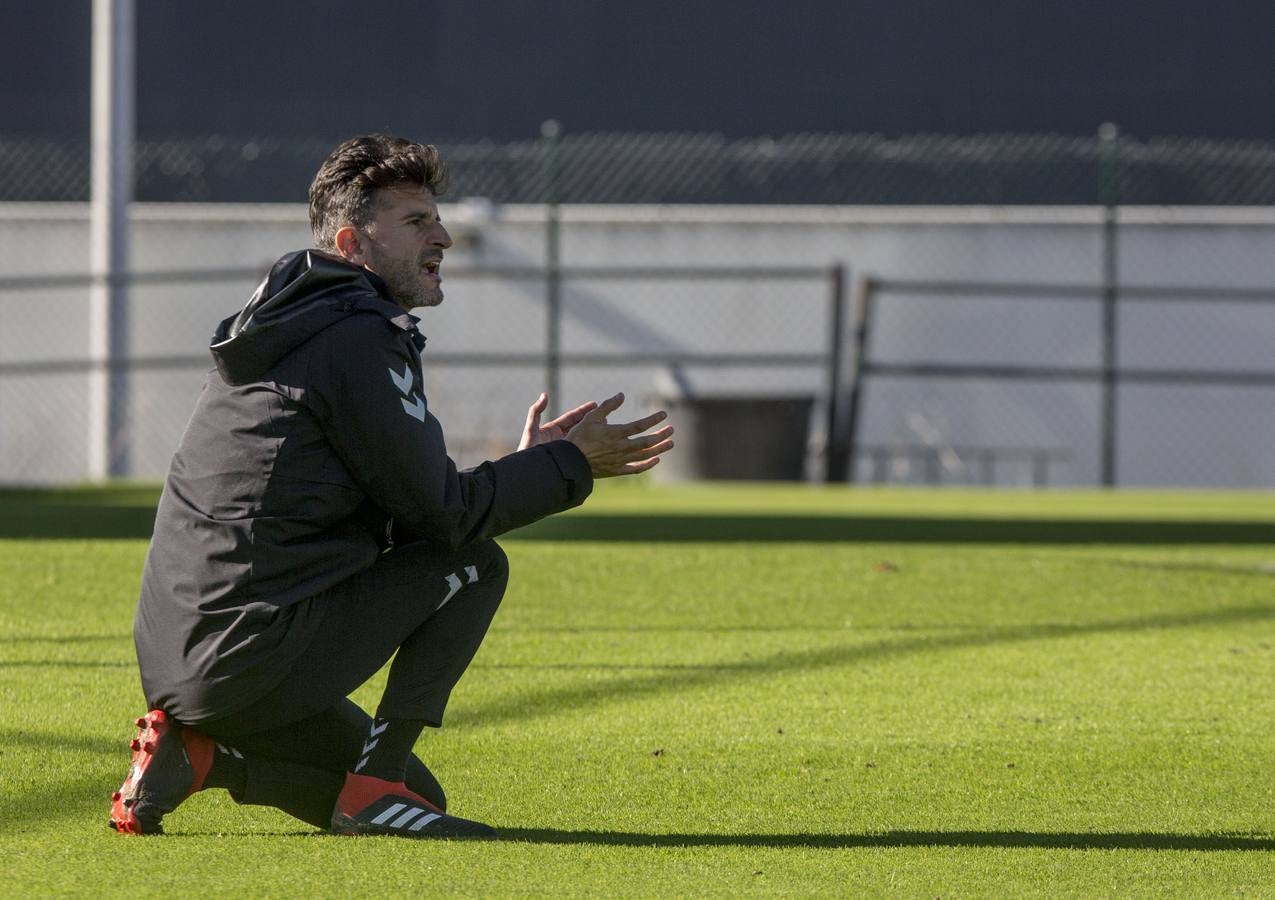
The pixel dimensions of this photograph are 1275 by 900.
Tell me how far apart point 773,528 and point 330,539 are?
5778 millimetres

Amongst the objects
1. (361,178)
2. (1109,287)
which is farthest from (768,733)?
(1109,287)

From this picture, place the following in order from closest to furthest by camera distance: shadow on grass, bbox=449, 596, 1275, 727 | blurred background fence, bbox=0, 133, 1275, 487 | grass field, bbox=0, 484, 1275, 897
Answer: grass field, bbox=0, 484, 1275, 897, shadow on grass, bbox=449, 596, 1275, 727, blurred background fence, bbox=0, 133, 1275, 487

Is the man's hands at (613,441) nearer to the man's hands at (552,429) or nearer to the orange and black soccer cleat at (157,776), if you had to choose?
the man's hands at (552,429)

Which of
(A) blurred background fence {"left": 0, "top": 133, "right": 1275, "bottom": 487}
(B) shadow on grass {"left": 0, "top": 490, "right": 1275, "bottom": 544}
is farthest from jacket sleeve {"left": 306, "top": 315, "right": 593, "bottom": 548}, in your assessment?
(A) blurred background fence {"left": 0, "top": 133, "right": 1275, "bottom": 487}

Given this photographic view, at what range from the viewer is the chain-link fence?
54.6 feet

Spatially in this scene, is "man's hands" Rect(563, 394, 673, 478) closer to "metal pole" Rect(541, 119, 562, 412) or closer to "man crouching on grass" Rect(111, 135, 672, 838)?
"man crouching on grass" Rect(111, 135, 672, 838)

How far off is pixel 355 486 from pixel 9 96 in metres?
17.0

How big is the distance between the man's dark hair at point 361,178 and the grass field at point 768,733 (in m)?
0.99

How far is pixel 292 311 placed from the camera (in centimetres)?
299

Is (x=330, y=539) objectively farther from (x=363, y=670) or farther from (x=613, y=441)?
(x=613, y=441)

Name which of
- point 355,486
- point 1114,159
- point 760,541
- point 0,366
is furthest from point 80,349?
point 355,486

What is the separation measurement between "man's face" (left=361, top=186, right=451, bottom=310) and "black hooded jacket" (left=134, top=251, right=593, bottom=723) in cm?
10

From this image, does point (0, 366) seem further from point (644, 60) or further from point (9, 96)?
point (644, 60)

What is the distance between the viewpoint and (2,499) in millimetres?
10758
